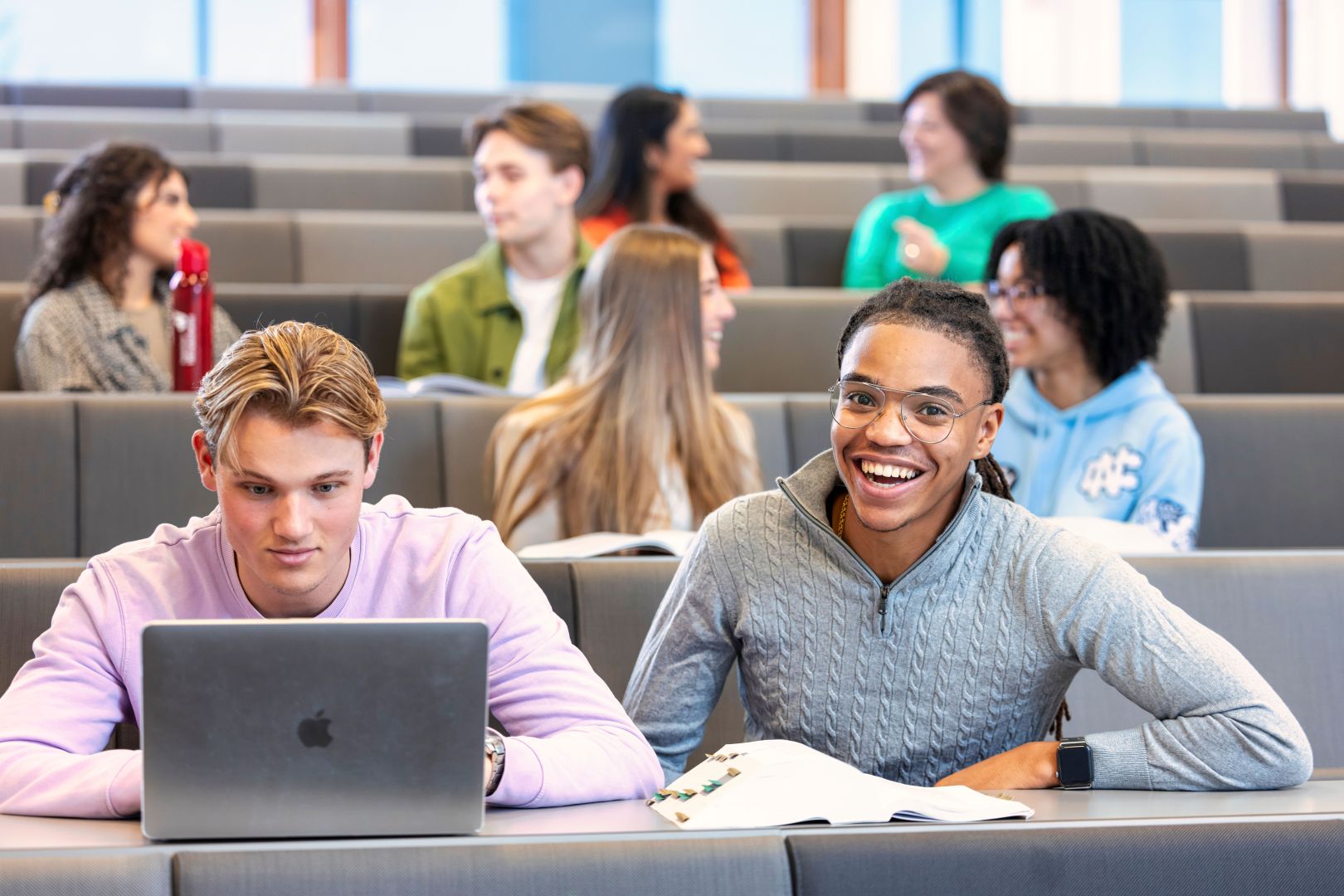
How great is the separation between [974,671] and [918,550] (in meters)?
0.12

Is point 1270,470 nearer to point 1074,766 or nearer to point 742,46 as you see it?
point 1074,766

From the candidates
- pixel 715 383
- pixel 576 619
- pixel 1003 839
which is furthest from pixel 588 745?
pixel 715 383

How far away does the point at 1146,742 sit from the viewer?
127cm

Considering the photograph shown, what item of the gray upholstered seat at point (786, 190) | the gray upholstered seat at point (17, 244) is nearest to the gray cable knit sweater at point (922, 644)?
the gray upholstered seat at point (17, 244)

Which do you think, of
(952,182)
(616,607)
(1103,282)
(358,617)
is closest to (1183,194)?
(952,182)

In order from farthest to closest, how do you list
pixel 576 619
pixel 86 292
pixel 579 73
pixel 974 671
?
1. pixel 579 73
2. pixel 86 292
3. pixel 576 619
4. pixel 974 671

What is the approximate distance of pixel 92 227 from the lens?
2.58 metres

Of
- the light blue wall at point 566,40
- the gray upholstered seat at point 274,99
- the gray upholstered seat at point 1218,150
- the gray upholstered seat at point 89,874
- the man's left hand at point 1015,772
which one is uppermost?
the light blue wall at point 566,40

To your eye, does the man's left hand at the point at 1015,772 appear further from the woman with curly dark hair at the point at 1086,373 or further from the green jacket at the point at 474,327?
the green jacket at the point at 474,327

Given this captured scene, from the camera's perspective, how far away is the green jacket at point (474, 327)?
106 inches

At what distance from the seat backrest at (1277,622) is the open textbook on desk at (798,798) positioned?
662 mm

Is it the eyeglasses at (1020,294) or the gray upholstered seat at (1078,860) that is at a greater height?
the eyeglasses at (1020,294)

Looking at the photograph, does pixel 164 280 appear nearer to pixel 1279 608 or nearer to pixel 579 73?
pixel 1279 608

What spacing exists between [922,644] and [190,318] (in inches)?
58.0
